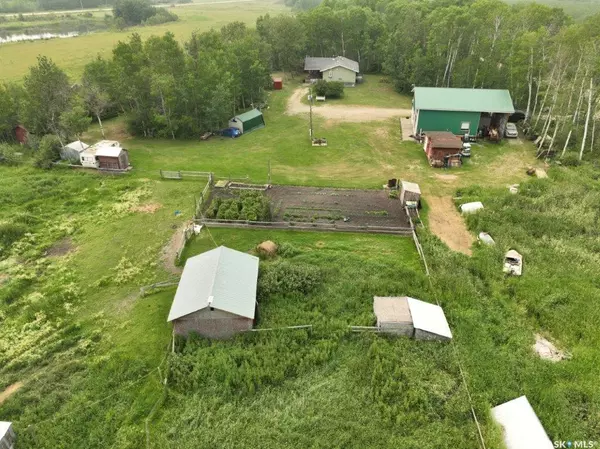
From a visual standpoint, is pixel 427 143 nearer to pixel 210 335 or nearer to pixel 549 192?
pixel 549 192

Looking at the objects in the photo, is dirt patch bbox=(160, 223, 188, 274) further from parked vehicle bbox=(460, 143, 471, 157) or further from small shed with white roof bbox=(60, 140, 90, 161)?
parked vehicle bbox=(460, 143, 471, 157)

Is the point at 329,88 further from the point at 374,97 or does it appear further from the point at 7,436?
the point at 7,436

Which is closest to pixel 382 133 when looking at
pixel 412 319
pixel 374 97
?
pixel 374 97

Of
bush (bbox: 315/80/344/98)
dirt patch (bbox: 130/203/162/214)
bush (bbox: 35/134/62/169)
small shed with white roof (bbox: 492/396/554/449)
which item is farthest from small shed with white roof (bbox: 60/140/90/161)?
small shed with white roof (bbox: 492/396/554/449)

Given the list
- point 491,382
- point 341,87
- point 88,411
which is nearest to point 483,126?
point 341,87

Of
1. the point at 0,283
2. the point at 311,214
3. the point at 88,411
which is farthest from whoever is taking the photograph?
the point at 311,214

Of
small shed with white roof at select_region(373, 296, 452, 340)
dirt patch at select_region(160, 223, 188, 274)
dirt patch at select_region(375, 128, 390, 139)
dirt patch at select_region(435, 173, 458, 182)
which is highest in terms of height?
small shed with white roof at select_region(373, 296, 452, 340)
